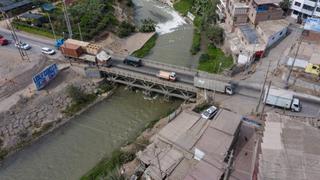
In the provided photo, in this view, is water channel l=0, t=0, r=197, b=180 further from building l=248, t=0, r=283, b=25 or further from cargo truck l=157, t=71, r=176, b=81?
building l=248, t=0, r=283, b=25

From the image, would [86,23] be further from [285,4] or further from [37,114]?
[285,4]

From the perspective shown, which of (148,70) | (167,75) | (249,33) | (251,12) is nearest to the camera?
(167,75)

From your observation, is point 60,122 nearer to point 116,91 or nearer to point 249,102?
point 116,91

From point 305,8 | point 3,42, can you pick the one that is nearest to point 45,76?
point 3,42

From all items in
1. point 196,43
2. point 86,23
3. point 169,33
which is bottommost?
point 196,43

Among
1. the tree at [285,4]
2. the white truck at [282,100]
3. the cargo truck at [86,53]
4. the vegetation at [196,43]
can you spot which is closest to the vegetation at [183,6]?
the vegetation at [196,43]

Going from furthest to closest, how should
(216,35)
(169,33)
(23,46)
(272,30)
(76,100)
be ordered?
(169,33), (216,35), (23,46), (272,30), (76,100)

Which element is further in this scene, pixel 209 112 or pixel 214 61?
pixel 214 61

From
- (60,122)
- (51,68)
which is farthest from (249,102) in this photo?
(51,68)
